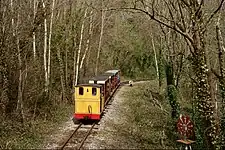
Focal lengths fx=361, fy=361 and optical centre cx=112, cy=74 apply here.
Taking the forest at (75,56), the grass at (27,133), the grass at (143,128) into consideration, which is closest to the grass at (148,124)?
the grass at (143,128)

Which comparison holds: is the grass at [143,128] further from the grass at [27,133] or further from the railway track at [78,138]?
the grass at [27,133]

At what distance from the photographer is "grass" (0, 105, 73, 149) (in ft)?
46.1

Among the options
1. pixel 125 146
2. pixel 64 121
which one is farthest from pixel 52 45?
pixel 125 146

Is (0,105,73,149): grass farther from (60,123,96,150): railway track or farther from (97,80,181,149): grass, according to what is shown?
(97,80,181,149): grass

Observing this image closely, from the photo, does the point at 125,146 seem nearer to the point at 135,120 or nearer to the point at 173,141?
the point at 173,141

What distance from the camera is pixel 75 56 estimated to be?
1012 inches

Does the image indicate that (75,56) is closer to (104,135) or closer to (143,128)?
(143,128)

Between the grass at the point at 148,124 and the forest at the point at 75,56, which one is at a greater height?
the forest at the point at 75,56

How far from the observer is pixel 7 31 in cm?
1622

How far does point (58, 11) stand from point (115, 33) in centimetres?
2148

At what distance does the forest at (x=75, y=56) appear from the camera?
11.9m

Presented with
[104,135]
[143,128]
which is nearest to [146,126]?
[143,128]

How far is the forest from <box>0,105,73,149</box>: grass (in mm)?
80

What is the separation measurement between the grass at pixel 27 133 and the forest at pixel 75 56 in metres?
0.08
